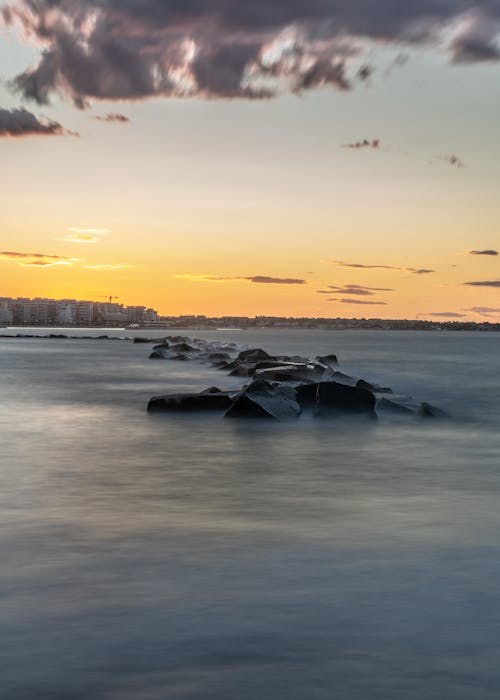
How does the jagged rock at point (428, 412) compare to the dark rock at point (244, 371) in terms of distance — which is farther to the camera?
the dark rock at point (244, 371)

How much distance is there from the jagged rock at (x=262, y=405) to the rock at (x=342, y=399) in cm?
78

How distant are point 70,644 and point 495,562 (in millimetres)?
4186

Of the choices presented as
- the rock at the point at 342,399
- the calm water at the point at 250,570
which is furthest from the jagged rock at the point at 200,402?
the calm water at the point at 250,570

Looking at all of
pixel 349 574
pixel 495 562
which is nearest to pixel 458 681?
pixel 349 574

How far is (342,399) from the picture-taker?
1959 cm

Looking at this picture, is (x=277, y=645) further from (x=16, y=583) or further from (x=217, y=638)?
(x=16, y=583)

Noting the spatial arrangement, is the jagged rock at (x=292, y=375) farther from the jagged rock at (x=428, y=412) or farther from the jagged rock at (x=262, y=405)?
the jagged rock at (x=262, y=405)

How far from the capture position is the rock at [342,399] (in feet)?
63.0

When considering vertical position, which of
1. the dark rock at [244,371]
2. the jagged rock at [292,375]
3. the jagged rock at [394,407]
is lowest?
Result: the dark rock at [244,371]

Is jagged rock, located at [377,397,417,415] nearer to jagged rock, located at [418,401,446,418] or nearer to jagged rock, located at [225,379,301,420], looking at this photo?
jagged rock, located at [418,401,446,418]

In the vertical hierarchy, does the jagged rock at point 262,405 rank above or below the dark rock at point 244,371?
above

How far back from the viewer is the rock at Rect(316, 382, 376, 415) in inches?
755

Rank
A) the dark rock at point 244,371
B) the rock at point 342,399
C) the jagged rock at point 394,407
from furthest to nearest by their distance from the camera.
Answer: the dark rock at point 244,371, the jagged rock at point 394,407, the rock at point 342,399

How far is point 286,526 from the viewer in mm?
8844
